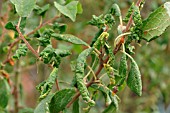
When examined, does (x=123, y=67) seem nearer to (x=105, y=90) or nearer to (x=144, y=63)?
(x=105, y=90)

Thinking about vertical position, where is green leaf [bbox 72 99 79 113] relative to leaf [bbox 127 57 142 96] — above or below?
below

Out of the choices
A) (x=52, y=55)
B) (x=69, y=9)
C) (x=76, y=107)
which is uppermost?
(x=69, y=9)

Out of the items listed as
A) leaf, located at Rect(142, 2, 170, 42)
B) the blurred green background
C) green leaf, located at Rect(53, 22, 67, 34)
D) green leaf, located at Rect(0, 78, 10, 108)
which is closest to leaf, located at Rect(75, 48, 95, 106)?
leaf, located at Rect(142, 2, 170, 42)

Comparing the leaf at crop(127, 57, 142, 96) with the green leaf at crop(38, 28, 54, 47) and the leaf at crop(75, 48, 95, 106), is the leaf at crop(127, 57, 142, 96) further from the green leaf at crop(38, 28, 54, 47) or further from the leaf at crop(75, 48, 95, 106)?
the green leaf at crop(38, 28, 54, 47)

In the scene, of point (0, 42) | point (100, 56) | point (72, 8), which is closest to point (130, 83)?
point (100, 56)

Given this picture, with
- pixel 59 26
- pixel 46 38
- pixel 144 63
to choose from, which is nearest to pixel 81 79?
pixel 46 38

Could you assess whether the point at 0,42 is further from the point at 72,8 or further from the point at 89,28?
the point at 89,28

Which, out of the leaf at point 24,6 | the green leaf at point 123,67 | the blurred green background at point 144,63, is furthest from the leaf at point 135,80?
the blurred green background at point 144,63
